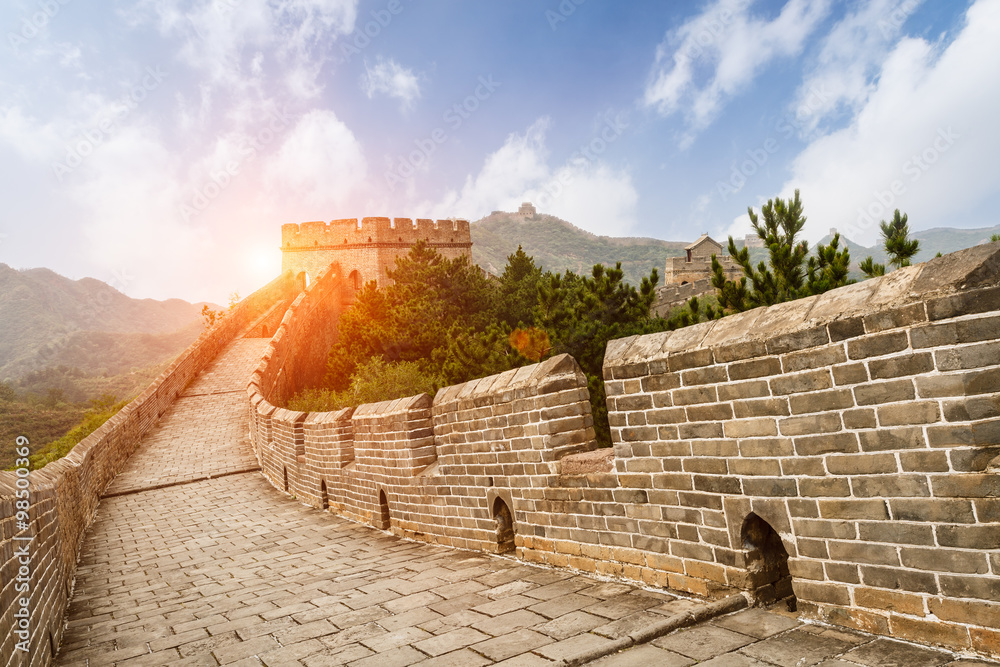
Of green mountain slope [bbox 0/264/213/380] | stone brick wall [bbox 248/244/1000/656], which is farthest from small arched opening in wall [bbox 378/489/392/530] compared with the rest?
green mountain slope [bbox 0/264/213/380]

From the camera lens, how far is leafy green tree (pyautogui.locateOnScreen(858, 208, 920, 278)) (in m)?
10.1

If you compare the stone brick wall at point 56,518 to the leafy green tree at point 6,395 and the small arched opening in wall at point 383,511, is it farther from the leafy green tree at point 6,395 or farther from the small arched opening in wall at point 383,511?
the leafy green tree at point 6,395

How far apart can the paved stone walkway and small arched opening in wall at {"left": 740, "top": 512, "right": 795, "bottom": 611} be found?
12 cm

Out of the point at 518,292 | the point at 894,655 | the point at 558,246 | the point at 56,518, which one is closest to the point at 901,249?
the point at 894,655

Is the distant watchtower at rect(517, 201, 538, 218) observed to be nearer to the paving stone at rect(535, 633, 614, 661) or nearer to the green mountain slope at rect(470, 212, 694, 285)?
the green mountain slope at rect(470, 212, 694, 285)

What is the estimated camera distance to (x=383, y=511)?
658cm

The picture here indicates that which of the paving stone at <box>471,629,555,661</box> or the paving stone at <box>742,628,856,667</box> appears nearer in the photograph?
the paving stone at <box>742,628,856,667</box>

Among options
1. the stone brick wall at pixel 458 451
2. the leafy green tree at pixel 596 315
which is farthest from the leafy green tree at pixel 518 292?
the stone brick wall at pixel 458 451

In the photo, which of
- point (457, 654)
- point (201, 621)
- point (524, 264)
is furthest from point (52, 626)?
point (524, 264)

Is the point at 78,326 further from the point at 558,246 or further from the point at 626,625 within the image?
the point at 626,625

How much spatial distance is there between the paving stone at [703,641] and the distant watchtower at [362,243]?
116ft

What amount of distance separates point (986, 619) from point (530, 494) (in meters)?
2.67

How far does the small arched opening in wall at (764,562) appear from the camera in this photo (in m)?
2.96

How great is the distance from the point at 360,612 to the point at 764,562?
7.65 feet
